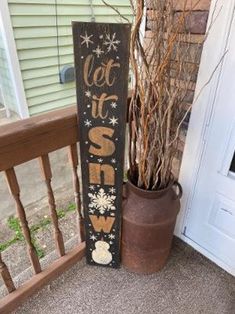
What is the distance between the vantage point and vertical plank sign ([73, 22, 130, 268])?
0.91 meters

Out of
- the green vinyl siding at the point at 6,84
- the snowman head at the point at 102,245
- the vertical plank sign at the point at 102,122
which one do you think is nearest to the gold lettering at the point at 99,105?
the vertical plank sign at the point at 102,122

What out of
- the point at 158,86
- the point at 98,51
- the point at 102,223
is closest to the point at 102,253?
the point at 102,223

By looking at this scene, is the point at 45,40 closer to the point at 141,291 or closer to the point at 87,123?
the point at 87,123

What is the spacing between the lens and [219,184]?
134 centimetres

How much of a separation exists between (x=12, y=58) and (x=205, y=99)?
85.8 inches

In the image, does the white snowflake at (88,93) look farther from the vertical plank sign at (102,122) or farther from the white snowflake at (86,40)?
the white snowflake at (86,40)

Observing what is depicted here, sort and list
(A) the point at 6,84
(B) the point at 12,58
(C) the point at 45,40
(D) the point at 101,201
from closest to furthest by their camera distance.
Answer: (D) the point at 101,201 → (B) the point at 12,58 → (C) the point at 45,40 → (A) the point at 6,84

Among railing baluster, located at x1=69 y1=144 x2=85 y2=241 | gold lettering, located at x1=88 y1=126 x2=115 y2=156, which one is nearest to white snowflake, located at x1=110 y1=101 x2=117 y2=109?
gold lettering, located at x1=88 y1=126 x2=115 y2=156

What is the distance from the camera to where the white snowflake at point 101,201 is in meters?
1.24

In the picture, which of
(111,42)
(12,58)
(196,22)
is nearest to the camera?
(111,42)

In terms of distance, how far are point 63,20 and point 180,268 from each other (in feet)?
9.04

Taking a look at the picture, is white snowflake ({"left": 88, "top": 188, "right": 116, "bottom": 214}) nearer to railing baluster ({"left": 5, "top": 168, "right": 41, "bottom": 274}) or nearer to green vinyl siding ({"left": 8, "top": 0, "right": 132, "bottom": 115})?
railing baluster ({"left": 5, "top": 168, "right": 41, "bottom": 274})

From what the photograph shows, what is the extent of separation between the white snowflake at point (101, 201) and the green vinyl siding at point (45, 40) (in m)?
2.06

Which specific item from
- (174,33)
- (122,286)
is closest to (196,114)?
(174,33)
